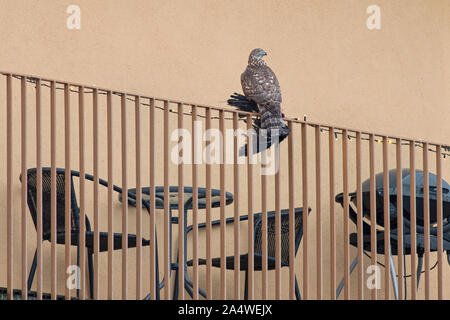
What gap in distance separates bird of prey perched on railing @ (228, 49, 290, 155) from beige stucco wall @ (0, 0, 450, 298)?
1.43 metres

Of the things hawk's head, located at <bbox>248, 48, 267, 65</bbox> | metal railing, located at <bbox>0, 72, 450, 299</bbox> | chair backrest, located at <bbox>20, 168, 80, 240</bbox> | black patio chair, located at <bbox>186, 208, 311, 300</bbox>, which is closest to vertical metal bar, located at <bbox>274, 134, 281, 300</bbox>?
metal railing, located at <bbox>0, 72, 450, 299</bbox>

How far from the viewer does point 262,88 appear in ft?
17.4

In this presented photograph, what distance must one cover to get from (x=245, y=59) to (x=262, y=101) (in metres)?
2.18

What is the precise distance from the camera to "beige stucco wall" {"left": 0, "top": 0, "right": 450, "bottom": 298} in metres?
6.51

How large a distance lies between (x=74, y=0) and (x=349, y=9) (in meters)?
2.29

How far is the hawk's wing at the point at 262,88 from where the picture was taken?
521cm

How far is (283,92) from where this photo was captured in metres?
7.46

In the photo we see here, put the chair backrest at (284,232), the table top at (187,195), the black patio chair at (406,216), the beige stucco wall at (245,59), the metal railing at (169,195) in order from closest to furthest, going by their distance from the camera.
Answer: the metal railing at (169,195)
the table top at (187,195)
the chair backrest at (284,232)
the black patio chair at (406,216)
the beige stucco wall at (245,59)

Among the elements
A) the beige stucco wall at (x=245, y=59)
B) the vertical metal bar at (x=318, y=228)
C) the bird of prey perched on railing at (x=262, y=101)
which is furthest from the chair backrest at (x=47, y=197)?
the vertical metal bar at (x=318, y=228)

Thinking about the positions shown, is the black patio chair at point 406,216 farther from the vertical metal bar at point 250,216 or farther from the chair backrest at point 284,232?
the vertical metal bar at point 250,216

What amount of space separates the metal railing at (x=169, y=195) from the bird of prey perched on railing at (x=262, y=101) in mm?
86
